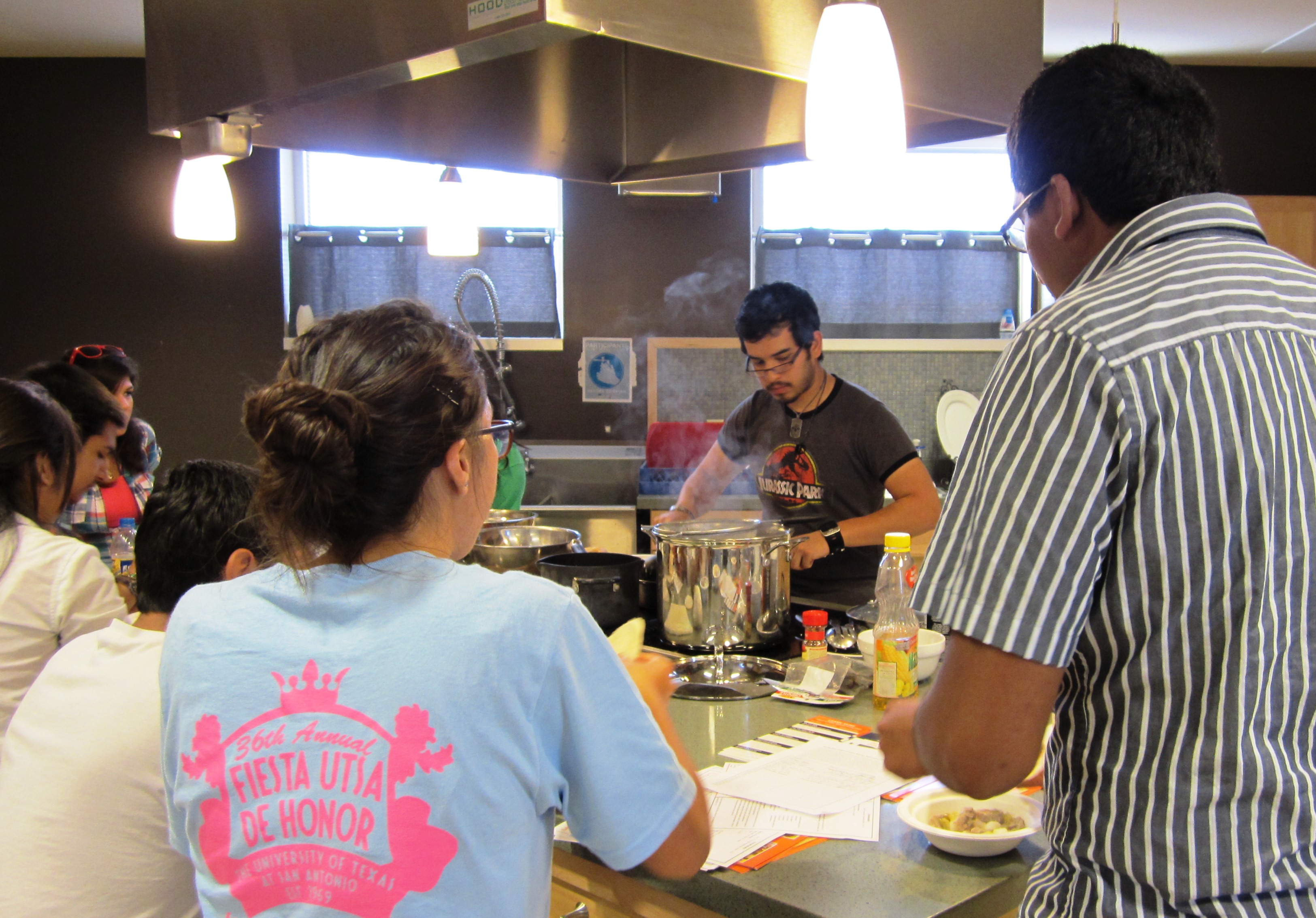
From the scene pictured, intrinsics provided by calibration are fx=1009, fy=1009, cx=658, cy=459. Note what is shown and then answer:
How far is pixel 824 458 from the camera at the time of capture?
2.90 metres

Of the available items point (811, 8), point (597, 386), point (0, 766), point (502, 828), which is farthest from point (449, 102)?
point (597, 386)

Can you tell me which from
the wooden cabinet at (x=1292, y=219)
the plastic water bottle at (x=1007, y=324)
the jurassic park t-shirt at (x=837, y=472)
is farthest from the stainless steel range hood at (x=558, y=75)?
the wooden cabinet at (x=1292, y=219)

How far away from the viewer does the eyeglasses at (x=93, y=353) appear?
3723 millimetres

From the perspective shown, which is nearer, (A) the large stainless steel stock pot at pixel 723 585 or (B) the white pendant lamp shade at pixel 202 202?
(A) the large stainless steel stock pot at pixel 723 585

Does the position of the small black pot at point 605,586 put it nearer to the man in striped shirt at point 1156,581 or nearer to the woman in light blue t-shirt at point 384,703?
the woman in light blue t-shirt at point 384,703

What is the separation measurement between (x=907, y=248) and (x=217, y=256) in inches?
141

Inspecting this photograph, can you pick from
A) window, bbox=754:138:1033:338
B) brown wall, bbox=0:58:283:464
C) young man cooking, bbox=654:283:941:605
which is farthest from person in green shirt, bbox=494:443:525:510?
window, bbox=754:138:1033:338

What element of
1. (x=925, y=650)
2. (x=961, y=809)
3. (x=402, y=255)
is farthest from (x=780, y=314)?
(x=402, y=255)

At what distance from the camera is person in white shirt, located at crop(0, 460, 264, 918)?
1.31 m

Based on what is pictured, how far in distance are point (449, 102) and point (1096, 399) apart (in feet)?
5.47

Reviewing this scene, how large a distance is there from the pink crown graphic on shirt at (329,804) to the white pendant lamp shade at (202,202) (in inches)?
77.7

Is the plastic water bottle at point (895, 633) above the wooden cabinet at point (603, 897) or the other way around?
above

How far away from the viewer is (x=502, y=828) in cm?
88

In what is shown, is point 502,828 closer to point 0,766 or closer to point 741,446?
point 0,766
